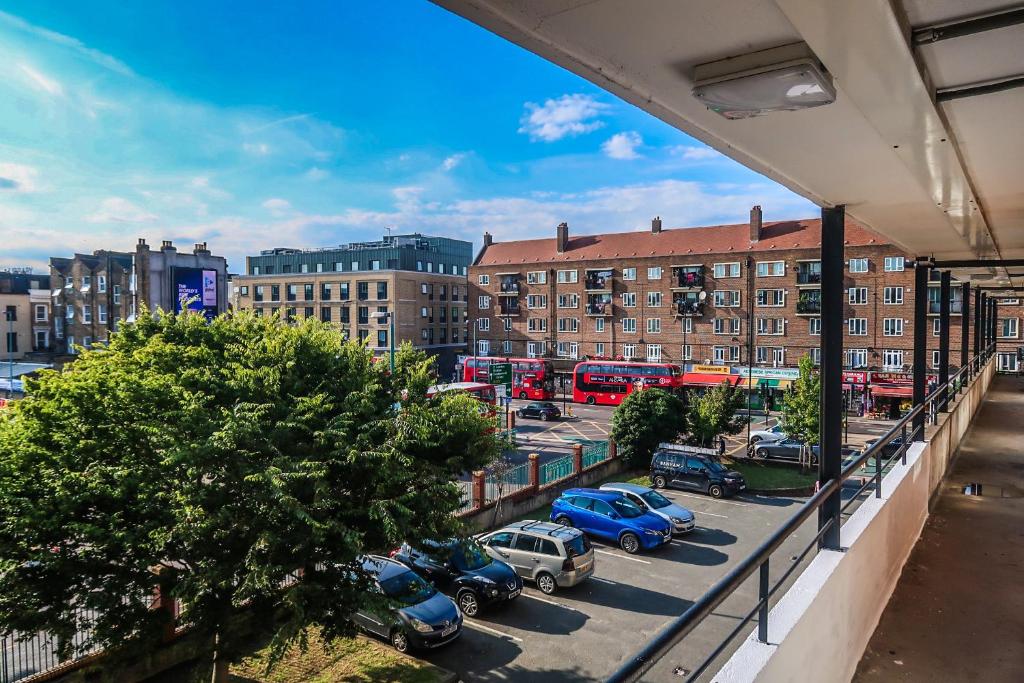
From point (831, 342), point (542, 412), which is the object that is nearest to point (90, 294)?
point (542, 412)

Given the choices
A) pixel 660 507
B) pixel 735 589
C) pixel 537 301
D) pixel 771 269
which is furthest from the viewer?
pixel 537 301

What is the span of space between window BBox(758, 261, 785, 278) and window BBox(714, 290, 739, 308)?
6.08 ft

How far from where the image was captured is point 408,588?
9.62 metres

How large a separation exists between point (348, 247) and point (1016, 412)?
47.3 m

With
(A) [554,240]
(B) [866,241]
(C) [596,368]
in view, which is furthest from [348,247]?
(B) [866,241]

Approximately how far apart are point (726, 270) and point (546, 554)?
30.2m

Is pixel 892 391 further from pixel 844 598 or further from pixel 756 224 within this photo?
pixel 844 598

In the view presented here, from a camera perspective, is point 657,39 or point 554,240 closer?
point 657,39

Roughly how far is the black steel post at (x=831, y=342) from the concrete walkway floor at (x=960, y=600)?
881 millimetres

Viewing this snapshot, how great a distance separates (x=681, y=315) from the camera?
130 feet

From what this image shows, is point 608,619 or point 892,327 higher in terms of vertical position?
point 892,327

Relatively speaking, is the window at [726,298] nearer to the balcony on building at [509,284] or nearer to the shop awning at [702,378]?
the shop awning at [702,378]

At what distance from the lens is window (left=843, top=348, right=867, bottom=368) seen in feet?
114

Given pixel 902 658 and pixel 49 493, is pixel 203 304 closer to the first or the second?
pixel 49 493
